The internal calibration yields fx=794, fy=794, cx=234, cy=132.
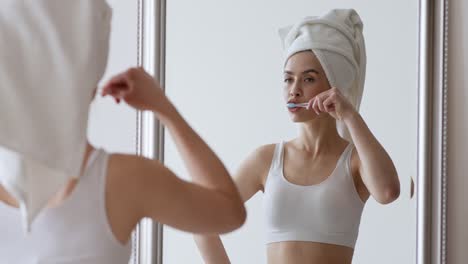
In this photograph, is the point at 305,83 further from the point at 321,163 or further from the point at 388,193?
the point at 388,193

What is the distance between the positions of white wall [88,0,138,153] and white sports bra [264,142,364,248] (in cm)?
56

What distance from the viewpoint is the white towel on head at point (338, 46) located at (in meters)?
1.70

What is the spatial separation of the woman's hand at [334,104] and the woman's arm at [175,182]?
708 mm

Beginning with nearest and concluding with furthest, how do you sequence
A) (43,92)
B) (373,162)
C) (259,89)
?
1. (43,92)
2. (373,162)
3. (259,89)

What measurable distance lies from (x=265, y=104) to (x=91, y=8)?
113 centimetres

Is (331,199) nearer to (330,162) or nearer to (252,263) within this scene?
(330,162)

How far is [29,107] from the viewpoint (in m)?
0.83

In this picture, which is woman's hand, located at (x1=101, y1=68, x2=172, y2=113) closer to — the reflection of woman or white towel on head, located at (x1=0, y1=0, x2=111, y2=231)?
white towel on head, located at (x1=0, y1=0, x2=111, y2=231)

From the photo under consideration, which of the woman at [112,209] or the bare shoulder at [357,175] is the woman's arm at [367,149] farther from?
the woman at [112,209]

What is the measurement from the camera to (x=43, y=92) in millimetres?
845

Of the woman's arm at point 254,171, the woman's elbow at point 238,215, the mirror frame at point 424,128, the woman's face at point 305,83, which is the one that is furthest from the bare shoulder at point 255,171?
the woman's elbow at point 238,215

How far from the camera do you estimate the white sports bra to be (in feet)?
5.38

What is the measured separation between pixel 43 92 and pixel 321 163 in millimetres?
948

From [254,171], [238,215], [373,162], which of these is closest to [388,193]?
[373,162]
